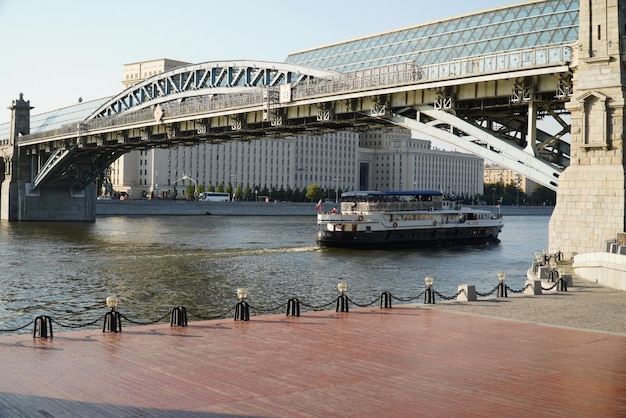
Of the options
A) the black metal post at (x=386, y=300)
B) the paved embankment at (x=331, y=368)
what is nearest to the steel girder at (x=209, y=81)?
the black metal post at (x=386, y=300)

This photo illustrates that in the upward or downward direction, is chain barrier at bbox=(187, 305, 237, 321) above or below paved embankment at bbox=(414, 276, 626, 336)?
below

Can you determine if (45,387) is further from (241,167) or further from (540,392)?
(241,167)

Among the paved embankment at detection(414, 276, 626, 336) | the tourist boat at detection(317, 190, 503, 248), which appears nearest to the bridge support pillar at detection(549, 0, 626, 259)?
the paved embankment at detection(414, 276, 626, 336)

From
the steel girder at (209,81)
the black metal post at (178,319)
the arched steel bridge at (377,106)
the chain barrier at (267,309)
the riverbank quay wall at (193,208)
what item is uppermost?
the steel girder at (209,81)

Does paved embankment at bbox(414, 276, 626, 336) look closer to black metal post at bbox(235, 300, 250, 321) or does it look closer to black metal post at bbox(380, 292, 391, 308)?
black metal post at bbox(380, 292, 391, 308)

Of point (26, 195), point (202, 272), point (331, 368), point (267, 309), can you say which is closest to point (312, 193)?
point (26, 195)

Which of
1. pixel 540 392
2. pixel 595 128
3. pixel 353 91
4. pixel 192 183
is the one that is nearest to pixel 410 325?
pixel 540 392

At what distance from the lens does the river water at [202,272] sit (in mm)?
27719

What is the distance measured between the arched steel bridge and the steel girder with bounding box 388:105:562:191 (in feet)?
0.16

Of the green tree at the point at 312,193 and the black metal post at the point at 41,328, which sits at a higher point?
the green tree at the point at 312,193

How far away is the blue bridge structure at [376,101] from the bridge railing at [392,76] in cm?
7

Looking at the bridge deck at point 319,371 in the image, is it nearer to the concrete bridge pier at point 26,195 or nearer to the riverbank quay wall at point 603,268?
the riverbank quay wall at point 603,268

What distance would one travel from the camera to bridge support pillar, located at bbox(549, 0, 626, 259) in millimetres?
28828

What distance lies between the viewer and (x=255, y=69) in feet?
190
